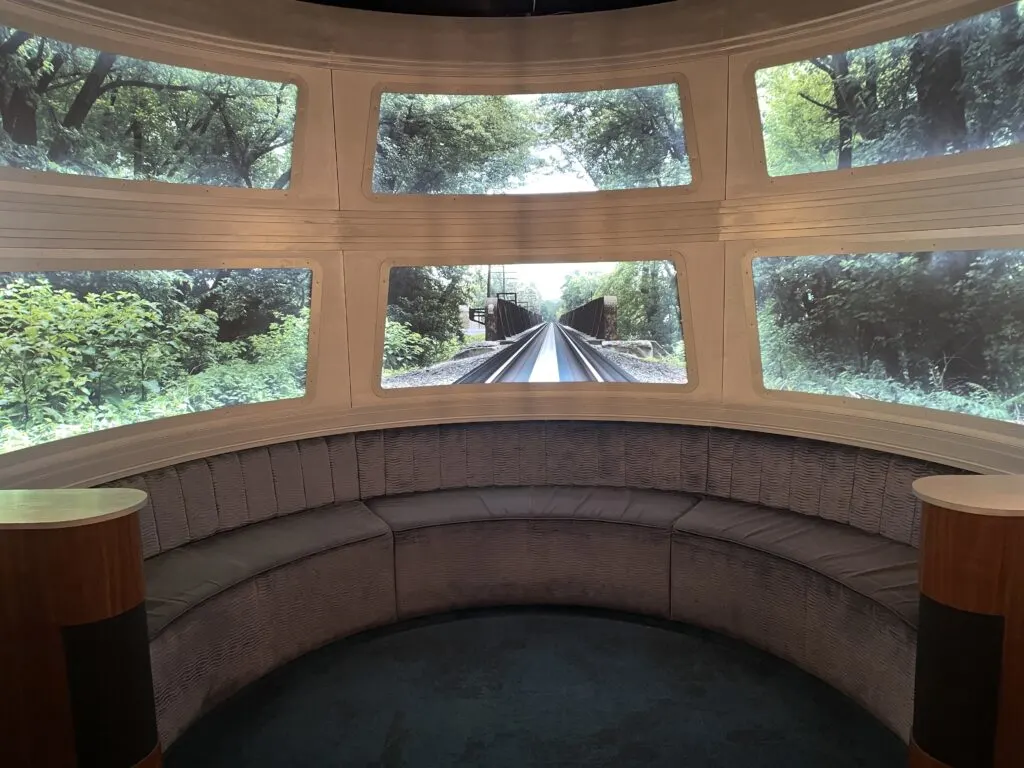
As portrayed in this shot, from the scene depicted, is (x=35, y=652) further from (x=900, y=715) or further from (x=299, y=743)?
(x=900, y=715)

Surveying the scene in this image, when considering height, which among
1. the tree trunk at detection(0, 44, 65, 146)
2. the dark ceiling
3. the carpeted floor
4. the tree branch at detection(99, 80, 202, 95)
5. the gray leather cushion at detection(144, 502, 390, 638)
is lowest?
the carpeted floor

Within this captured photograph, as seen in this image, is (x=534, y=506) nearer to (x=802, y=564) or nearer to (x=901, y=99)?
(x=802, y=564)

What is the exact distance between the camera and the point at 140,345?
3.15 meters

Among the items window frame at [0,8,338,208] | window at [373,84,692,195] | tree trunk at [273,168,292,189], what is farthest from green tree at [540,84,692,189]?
tree trunk at [273,168,292,189]

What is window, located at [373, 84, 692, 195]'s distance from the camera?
12.3 feet

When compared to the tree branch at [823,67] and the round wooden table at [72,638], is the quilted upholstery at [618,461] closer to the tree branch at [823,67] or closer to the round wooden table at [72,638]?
the tree branch at [823,67]

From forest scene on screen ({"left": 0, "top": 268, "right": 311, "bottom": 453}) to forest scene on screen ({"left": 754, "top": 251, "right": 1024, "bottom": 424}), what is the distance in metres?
2.72

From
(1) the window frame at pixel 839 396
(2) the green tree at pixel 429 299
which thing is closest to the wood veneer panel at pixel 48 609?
(2) the green tree at pixel 429 299

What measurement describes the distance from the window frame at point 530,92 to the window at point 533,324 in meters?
0.39

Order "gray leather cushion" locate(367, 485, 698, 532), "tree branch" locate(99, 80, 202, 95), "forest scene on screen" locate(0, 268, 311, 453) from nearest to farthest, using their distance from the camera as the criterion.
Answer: "forest scene on screen" locate(0, 268, 311, 453) → "tree branch" locate(99, 80, 202, 95) → "gray leather cushion" locate(367, 485, 698, 532)

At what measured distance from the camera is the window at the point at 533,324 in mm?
3963

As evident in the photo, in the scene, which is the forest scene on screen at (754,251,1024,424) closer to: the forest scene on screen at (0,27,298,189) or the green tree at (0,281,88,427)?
the forest scene on screen at (0,27,298,189)

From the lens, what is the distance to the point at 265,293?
141 inches

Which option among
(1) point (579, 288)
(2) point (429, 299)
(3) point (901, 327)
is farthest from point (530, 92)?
(3) point (901, 327)
